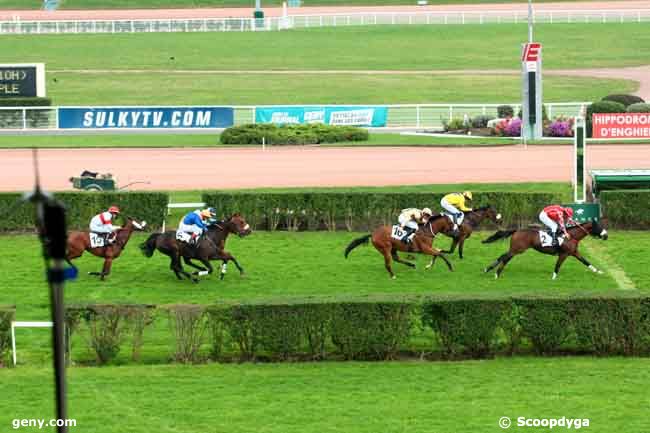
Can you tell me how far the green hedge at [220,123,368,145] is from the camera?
132 feet

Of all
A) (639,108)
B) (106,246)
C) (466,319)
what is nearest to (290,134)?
(639,108)

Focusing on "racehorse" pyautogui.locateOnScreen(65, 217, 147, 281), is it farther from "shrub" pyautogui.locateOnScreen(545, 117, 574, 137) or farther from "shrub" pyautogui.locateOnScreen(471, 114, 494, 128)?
"shrub" pyautogui.locateOnScreen(471, 114, 494, 128)

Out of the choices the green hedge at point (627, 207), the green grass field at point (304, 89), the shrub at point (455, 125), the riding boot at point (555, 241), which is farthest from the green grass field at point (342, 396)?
the green grass field at point (304, 89)

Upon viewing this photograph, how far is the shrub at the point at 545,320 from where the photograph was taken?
1662cm

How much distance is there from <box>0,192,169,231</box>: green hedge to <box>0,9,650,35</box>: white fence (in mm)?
49091

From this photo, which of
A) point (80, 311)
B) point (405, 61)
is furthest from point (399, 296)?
point (405, 61)

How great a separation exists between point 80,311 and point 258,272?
627 centimetres

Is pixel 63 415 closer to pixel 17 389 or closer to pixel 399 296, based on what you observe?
pixel 17 389

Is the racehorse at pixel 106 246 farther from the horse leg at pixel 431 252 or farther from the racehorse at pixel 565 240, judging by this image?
the racehorse at pixel 565 240

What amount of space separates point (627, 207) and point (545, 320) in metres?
9.62

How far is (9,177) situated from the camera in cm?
3297

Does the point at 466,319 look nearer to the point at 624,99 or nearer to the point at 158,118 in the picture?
the point at 158,118

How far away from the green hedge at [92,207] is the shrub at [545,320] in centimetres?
1088

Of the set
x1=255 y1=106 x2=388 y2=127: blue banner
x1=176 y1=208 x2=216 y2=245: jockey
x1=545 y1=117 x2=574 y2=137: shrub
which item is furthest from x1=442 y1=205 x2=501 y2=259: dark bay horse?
x1=255 y1=106 x2=388 y2=127: blue banner
